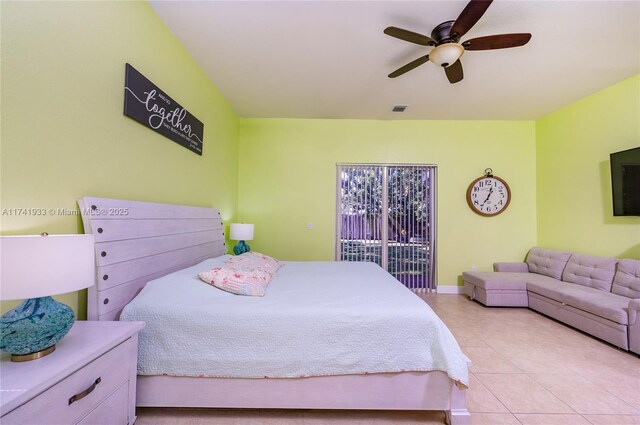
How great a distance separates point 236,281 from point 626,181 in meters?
4.35

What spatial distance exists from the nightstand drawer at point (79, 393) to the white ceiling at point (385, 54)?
7.99ft

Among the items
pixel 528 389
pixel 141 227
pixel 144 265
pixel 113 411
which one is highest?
pixel 141 227

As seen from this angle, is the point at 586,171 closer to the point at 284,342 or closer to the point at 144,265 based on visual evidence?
the point at 284,342

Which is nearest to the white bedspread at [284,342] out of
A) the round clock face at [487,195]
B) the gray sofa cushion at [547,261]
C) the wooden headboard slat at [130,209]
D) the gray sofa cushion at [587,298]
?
the wooden headboard slat at [130,209]

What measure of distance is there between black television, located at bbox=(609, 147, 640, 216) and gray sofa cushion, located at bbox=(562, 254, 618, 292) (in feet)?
1.99

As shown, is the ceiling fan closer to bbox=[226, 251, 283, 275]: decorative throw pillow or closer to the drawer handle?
bbox=[226, 251, 283, 275]: decorative throw pillow

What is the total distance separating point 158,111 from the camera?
2.22 m

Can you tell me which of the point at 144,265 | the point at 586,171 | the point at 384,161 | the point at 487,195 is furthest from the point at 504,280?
the point at 144,265

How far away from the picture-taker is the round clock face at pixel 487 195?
14.7 feet

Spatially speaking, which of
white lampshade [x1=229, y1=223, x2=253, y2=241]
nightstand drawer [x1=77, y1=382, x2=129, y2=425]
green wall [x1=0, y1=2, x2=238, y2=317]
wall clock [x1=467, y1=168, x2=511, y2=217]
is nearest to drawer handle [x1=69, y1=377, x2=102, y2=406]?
nightstand drawer [x1=77, y1=382, x2=129, y2=425]

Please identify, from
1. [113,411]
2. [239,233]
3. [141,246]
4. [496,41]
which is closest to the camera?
[113,411]

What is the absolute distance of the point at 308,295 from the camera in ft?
6.38

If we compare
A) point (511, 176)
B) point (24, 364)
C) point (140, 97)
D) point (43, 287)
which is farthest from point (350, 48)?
point (511, 176)

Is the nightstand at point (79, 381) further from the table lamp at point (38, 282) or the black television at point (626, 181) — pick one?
the black television at point (626, 181)
